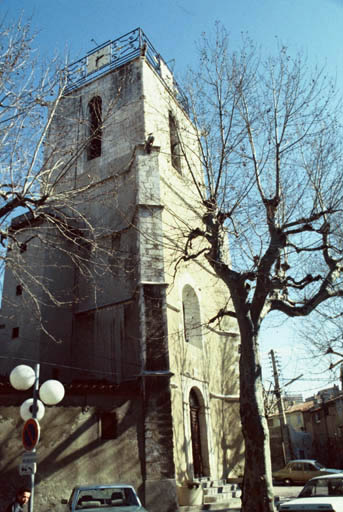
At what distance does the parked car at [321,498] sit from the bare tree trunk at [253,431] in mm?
749

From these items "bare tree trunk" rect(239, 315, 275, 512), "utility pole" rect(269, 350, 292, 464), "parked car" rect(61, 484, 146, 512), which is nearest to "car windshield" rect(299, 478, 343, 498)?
"bare tree trunk" rect(239, 315, 275, 512)

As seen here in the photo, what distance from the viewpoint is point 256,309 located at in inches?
385

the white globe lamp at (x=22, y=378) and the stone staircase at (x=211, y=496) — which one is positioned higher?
the white globe lamp at (x=22, y=378)

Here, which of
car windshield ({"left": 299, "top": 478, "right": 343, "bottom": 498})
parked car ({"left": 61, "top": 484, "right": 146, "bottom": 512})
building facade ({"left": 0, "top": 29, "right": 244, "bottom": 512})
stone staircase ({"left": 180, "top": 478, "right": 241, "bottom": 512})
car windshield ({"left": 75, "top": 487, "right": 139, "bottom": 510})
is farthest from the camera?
stone staircase ({"left": 180, "top": 478, "right": 241, "bottom": 512})

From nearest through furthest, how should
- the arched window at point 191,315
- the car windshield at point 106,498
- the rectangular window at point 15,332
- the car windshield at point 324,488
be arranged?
the car windshield at point 106,498 → the car windshield at point 324,488 → the rectangular window at point 15,332 → the arched window at point 191,315

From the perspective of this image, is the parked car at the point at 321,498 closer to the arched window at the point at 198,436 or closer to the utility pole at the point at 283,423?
the arched window at the point at 198,436

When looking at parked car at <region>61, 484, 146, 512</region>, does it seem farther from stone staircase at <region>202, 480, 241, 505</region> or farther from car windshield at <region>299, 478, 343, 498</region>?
stone staircase at <region>202, 480, 241, 505</region>

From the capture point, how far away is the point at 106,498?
7.19 metres

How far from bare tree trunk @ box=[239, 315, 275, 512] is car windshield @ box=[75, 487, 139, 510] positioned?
232 centimetres

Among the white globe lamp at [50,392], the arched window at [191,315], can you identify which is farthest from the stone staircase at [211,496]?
the white globe lamp at [50,392]

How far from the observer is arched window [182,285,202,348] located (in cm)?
1591

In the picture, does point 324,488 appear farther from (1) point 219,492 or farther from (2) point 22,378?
(2) point 22,378

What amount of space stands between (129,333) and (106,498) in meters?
6.69

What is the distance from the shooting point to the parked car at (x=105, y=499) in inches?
269
